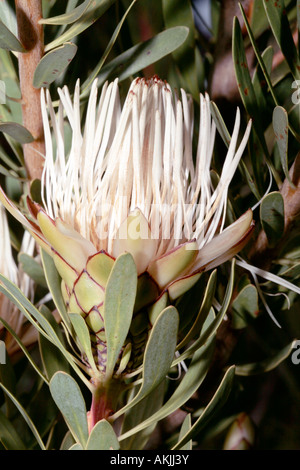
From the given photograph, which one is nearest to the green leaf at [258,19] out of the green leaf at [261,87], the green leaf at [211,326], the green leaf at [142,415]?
the green leaf at [261,87]

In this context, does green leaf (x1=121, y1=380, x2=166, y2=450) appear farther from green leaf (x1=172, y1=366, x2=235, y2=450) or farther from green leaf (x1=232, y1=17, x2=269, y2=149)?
green leaf (x1=232, y1=17, x2=269, y2=149)

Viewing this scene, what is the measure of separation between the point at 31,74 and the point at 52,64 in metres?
0.05

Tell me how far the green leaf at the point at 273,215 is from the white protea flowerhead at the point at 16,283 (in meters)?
0.24

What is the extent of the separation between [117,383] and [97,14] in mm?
317

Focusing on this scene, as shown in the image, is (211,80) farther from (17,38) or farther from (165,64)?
(17,38)

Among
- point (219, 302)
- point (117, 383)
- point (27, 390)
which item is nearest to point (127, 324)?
point (117, 383)

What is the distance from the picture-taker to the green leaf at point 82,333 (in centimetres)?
43

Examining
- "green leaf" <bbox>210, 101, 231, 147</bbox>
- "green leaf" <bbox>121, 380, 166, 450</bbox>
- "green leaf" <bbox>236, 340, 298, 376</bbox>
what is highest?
"green leaf" <bbox>210, 101, 231, 147</bbox>

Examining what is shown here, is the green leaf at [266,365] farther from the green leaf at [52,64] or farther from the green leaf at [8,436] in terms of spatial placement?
the green leaf at [52,64]

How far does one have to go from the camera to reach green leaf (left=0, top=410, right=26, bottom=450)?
20.4 inches

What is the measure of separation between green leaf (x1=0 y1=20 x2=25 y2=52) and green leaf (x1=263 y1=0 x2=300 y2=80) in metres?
0.21

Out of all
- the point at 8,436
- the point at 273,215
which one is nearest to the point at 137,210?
the point at 273,215

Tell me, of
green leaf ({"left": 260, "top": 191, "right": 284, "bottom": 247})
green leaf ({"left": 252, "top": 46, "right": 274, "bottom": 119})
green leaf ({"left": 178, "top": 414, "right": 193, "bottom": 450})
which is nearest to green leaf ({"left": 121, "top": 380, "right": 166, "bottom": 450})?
green leaf ({"left": 178, "top": 414, "right": 193, "bottom": 450})

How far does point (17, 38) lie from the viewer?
0.50 metres
